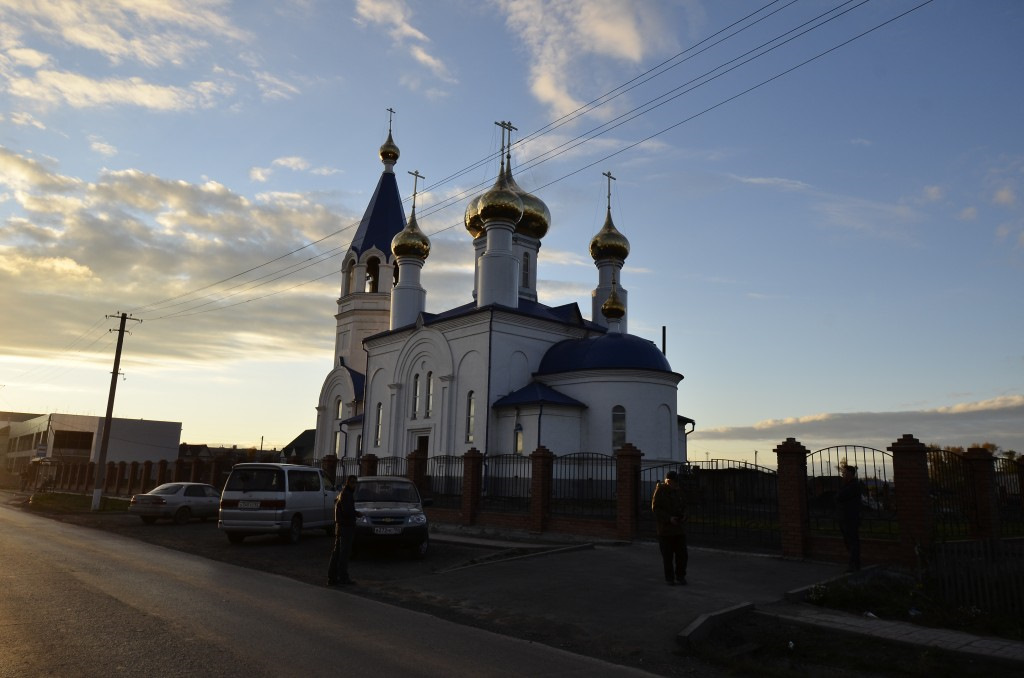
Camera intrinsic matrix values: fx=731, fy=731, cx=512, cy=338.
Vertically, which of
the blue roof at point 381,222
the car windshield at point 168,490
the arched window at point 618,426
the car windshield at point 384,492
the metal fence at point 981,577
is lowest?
the metal fence at point 981,577

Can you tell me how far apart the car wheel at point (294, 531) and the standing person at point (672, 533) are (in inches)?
333

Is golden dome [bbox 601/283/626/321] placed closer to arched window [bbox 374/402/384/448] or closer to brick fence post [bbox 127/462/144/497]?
arched window [bbox 374/402/384/448]

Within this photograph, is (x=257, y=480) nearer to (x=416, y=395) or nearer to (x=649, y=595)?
(x=649, y=595)

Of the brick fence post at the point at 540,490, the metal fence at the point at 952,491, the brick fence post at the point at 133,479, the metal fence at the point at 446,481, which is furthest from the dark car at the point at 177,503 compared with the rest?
the brick fence post at the point at 133,479

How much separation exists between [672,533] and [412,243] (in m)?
25.6

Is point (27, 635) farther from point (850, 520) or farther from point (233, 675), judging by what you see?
point (850, 520)

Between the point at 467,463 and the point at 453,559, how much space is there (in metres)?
5.74

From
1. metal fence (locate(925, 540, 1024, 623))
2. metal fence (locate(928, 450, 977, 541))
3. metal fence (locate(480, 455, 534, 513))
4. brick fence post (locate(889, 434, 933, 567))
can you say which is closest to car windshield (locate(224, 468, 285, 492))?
metal fence (locate(480, 455, 534, 513))

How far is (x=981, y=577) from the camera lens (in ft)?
28.6

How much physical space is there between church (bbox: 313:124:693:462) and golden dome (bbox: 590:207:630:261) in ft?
0.20

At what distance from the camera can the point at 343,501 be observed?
36.6 feet

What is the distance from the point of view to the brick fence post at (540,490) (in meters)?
16.8

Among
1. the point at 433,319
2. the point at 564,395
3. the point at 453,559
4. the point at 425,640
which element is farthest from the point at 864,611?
the point at 433,319

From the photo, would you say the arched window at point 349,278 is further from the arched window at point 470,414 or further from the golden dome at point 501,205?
the arched window at point 470,414
